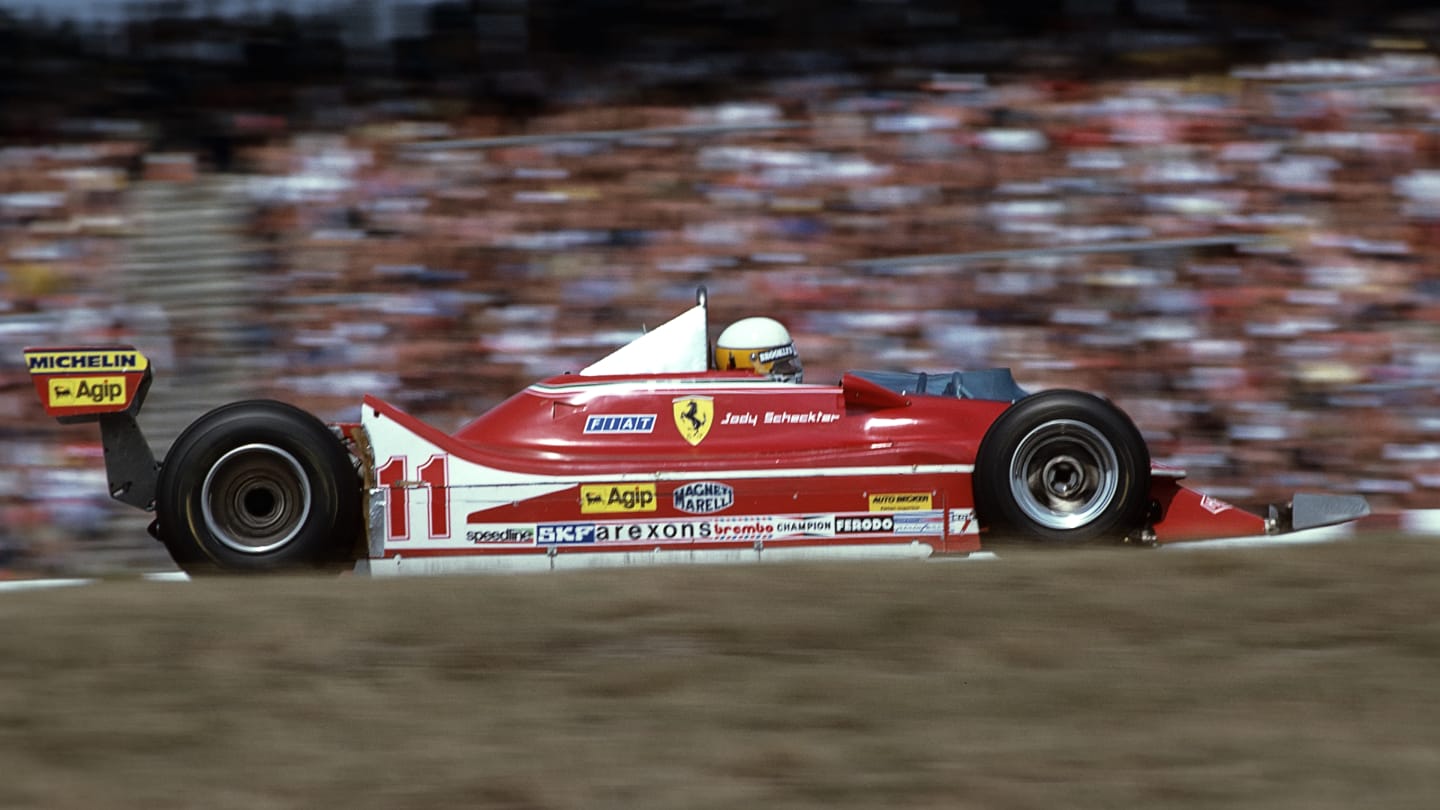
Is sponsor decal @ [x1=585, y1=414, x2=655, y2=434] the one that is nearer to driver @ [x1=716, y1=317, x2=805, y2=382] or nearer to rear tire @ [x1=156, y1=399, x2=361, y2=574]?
driver @ [x1=716, y1=317, x2=805, y2=382]

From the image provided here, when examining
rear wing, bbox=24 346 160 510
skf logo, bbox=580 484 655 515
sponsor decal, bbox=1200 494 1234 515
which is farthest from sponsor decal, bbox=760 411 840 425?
rear wing, bbox=24 346 160 510

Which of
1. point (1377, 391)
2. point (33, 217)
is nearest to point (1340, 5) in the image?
point (1377, 391)

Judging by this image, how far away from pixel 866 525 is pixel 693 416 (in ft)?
2.86

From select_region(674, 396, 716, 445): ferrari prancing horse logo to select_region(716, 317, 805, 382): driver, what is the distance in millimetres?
488

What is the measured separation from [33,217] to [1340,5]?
831 cm

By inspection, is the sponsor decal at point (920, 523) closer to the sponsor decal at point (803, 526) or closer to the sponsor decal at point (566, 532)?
the sponsor decal at point (803, 526)

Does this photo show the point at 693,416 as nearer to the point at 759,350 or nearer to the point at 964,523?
the point at 759,350

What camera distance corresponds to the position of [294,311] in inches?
398

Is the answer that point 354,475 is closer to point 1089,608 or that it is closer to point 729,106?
point 1089,608

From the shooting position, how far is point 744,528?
6.74m

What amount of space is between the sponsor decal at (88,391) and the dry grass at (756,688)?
1.23 metres

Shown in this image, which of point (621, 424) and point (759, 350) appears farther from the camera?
point (759, 350)

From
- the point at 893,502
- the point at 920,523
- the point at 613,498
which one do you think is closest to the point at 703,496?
the point at 613,498

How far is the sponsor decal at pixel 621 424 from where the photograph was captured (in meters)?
6.96
